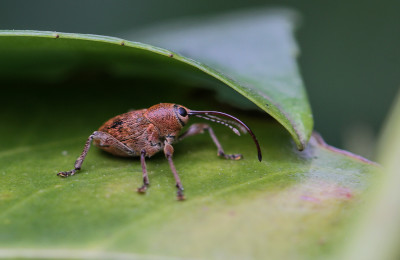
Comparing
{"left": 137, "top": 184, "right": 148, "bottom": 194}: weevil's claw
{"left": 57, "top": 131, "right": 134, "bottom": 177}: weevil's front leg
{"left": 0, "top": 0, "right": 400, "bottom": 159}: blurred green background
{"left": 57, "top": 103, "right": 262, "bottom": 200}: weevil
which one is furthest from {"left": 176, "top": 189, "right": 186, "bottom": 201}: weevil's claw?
{"left": 0, "top": 0, "right": 400, "bottom": 159}: blurred green background

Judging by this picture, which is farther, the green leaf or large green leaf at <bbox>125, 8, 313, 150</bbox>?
large green leaf at <bbox>125, 8, 313, 150</bbox>

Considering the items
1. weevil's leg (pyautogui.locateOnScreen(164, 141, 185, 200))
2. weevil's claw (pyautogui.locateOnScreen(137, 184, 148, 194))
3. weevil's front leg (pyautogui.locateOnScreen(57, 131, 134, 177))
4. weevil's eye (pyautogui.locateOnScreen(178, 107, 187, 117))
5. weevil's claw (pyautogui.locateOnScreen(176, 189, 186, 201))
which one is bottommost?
weevil's front leg (pyautogui.locateOnScreen(57, 131, 134, 177))

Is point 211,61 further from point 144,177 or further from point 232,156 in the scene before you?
point 144,177

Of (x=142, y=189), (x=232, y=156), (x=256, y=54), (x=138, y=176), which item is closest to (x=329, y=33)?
(x=256, y=54)

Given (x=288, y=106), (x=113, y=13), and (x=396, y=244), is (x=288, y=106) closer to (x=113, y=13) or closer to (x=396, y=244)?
(x=396, y=244)

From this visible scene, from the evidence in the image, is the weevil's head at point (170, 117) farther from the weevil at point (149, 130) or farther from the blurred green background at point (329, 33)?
the blurred green background at point (329, 33)

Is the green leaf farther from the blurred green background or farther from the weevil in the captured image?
the blurred green background

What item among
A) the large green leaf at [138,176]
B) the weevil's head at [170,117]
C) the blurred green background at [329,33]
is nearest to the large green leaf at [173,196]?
the large green leaf at [138,176]

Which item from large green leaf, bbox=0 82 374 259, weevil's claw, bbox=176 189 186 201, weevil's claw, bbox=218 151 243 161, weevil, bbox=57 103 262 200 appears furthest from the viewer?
weevil, bbox=57 103 262 200
